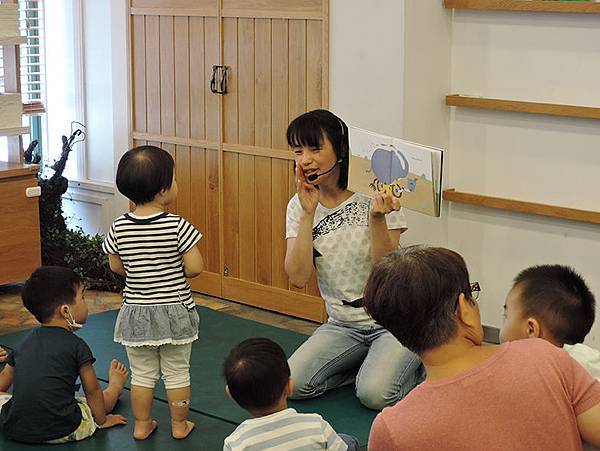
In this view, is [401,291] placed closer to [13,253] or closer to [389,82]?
[389,82]

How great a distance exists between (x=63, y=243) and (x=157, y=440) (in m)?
2.12

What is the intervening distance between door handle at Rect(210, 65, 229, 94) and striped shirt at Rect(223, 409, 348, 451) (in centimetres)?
258

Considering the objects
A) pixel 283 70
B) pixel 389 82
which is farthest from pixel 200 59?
pixel 389 82

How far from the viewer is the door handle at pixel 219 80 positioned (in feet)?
15.5

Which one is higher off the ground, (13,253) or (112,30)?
(112,30)

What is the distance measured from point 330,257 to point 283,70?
1208 mm

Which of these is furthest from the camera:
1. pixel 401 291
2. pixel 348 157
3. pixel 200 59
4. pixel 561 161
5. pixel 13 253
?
pixel 200 59

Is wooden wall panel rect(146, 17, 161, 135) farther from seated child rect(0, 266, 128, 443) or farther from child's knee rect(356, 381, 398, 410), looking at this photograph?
child's knee rect(356, 381, 398, 410)

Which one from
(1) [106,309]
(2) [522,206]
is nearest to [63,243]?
(1) [106,309]

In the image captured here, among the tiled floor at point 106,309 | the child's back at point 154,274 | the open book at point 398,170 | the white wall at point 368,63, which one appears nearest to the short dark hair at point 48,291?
the child's back at point 154,274

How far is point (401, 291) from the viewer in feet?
5.48

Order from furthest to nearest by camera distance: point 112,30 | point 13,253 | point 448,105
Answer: point 112,30, point 13,253, point 448,105

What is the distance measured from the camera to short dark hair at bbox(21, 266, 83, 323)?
3121 mm

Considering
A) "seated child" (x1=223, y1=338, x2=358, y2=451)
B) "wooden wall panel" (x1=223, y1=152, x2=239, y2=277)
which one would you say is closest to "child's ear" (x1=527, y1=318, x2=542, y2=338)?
"seated child" (x1=223, y1=338, x2=358, y2=451)
